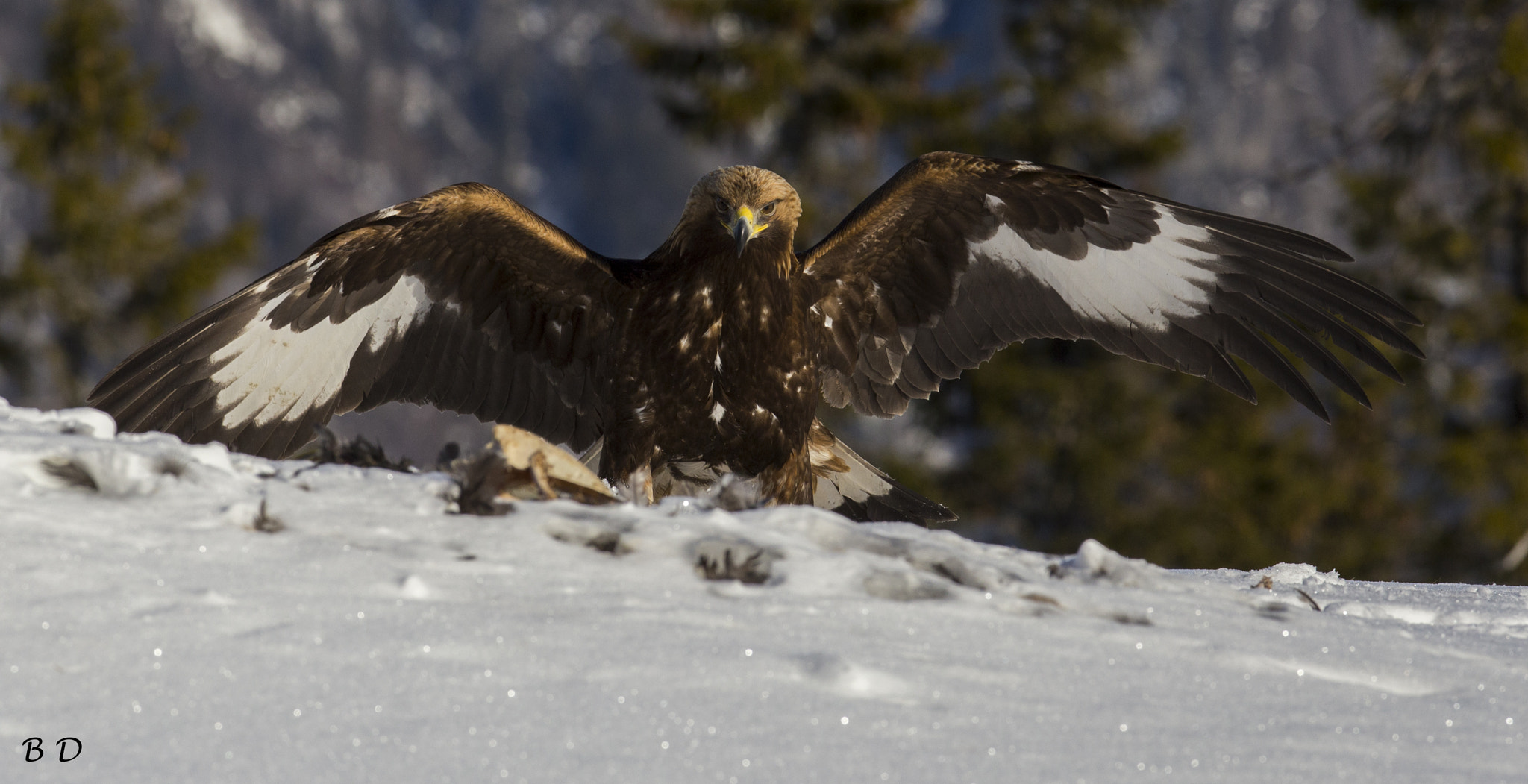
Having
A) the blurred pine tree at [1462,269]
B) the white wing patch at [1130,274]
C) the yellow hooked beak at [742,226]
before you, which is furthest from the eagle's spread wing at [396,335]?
the blurred pine tree at [1462,269]

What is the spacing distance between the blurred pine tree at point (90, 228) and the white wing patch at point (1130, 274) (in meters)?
20.1

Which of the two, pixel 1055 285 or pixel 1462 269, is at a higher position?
pixel 1462 269

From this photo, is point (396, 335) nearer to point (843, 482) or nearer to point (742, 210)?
A: point (742, 210)

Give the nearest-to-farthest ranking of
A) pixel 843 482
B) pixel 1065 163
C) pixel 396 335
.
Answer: pixel 396 335, pixel 843 482, pixel 1065 163

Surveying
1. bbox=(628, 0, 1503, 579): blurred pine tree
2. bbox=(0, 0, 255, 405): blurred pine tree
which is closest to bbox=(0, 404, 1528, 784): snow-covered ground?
bbox=(628, 0, 1503, 579): blurred pine tree

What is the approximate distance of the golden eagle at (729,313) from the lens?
564 centimetres

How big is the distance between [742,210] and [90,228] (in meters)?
20.8

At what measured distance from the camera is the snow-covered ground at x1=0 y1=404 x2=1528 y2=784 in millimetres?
2115

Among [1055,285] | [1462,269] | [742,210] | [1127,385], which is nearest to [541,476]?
[742,210]

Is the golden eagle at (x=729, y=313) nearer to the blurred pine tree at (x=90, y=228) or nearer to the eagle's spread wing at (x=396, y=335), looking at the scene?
the eagle's spread wing at (x=396, y=335)

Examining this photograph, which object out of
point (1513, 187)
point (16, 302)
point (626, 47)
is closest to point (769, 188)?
point (626, 47)

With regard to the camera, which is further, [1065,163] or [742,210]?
[1065,163]

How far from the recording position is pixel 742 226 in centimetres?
552

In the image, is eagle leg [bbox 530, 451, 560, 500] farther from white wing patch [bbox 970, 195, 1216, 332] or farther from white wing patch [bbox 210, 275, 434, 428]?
white wing patch [bbox 970, 195, 1216, 332]
